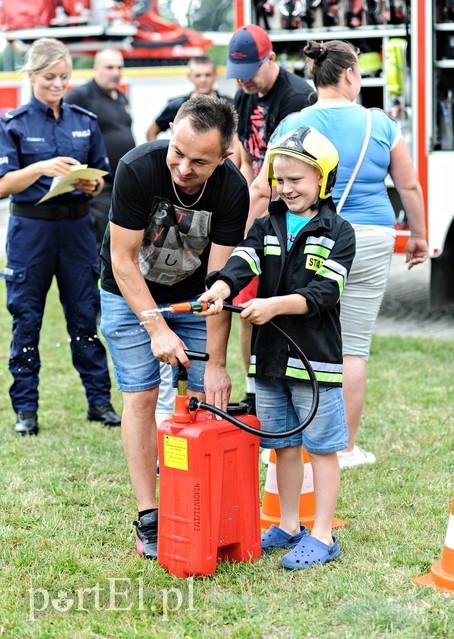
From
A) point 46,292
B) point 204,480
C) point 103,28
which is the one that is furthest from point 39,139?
point 103,28

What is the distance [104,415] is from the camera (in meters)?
5.86

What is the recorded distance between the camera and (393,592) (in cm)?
347

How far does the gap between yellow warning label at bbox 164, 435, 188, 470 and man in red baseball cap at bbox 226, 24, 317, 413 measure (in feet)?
4.97

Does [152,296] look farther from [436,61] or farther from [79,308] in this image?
[436,61]

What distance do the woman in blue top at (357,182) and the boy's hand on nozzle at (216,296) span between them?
1.23m

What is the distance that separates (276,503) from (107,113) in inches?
191

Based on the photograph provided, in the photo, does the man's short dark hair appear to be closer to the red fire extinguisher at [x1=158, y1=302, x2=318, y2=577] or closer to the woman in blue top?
the red fire extinguisher at [x1=158, y1=302, x2=318, y2=577]

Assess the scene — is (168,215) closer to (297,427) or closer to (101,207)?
(297,427)

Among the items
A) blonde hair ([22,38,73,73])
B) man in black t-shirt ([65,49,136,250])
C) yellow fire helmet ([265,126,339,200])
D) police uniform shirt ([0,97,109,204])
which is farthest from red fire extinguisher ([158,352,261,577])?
man in black t-shirt ([65,49,136,250])

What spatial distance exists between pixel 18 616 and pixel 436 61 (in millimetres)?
5688

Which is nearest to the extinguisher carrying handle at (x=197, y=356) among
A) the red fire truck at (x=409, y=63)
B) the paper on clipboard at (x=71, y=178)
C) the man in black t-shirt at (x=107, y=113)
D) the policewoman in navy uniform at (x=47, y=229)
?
the paper on clipboard at (x=71, y=178)

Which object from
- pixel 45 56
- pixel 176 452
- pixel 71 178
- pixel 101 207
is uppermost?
pixel 45 56

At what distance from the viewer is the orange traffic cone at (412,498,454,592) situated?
347 centimetres

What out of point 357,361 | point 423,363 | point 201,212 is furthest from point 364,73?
point 201,212
